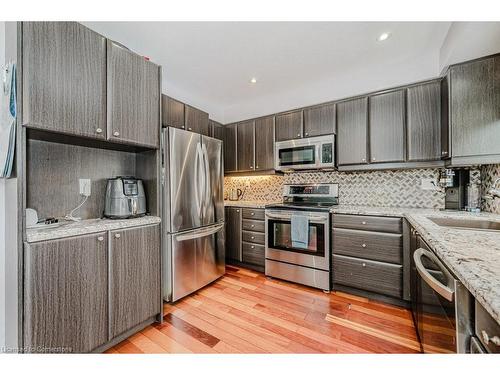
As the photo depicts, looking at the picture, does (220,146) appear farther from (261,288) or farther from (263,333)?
(263,333)

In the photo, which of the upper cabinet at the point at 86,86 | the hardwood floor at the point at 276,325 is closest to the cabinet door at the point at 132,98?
the upper cabinet at the point at 86,86

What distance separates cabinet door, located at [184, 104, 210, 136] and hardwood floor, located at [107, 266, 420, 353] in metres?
1.94

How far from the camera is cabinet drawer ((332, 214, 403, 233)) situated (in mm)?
2006

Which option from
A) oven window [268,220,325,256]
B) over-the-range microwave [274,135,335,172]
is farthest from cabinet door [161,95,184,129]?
oven window [268,220,325,256]

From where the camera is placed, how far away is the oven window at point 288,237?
93.3 inches

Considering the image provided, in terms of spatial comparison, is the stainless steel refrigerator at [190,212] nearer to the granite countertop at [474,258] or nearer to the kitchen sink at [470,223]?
the granite countertop at [474,258]

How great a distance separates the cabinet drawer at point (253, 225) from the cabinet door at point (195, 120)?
1.36 m

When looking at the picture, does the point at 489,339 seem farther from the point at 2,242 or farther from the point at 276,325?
the point at 2,242

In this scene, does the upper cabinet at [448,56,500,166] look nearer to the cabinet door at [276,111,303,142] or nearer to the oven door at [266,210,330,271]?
the oven door at [266,210,330,271]

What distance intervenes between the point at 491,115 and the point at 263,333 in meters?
2.58

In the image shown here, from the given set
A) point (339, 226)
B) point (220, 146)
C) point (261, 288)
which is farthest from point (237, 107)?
point (261, 288)

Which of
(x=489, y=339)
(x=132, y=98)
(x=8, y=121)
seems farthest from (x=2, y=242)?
(x=489, y=339)

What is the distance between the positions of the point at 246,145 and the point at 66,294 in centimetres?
262

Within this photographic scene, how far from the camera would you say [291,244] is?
254cm
